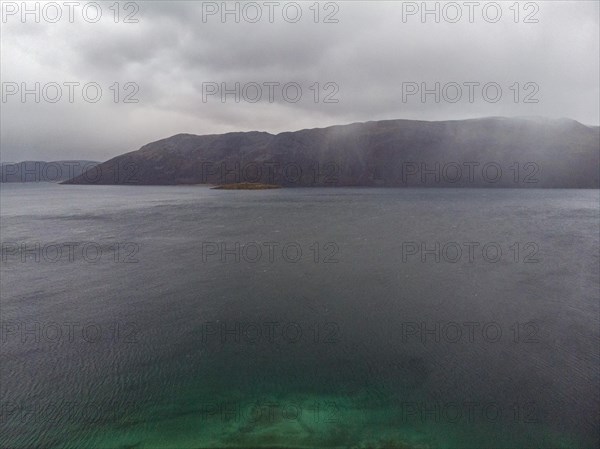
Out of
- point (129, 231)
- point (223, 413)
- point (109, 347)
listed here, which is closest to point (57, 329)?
point (109, 347)

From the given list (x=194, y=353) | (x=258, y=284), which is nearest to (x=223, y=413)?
(x=194, y=353)

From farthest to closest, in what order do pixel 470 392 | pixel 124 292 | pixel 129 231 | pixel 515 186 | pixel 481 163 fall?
1. pixel 481 163
2. pixel 515 186
3. pixel 129 231
4. pixel 124 292
5. pixel 470 392

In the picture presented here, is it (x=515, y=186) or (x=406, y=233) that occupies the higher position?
(x=515, y=186)

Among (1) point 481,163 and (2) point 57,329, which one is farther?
(1) point 481,163

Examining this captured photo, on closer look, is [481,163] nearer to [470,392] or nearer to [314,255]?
[314,255]

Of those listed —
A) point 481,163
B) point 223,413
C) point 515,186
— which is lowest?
point 223,413

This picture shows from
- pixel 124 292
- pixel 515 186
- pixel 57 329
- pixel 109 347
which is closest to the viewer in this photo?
pixel 109 347
